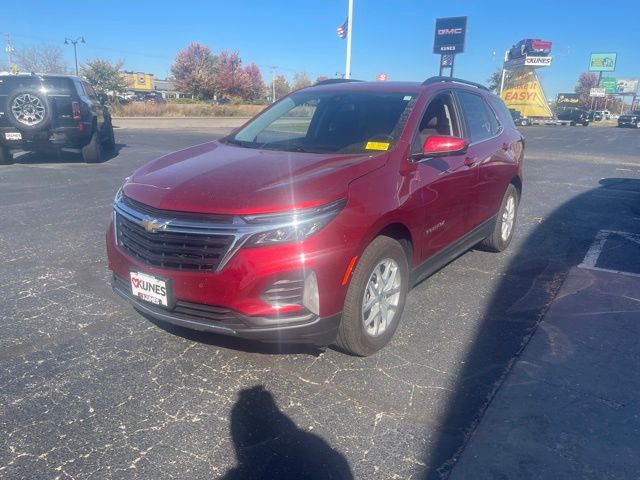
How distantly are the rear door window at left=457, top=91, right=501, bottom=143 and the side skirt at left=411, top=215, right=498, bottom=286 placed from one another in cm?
87

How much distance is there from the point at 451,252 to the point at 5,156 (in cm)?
1104

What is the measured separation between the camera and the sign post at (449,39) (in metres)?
54.8

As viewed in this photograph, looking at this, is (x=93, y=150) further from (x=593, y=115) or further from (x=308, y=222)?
(x=593, y=115)

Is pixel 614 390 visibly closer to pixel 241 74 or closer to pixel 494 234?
pixel 494 234

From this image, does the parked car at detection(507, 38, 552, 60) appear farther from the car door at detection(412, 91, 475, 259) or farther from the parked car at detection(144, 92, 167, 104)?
the car door at detection(412, 91, 475, 259)

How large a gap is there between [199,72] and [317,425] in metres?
62.3

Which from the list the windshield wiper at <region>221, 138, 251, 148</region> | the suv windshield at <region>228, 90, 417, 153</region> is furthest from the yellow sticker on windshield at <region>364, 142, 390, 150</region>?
the windshield wiper at <region>221, 138, 251, 148</region>

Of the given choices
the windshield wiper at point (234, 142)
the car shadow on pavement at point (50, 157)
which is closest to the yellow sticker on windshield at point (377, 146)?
the windshield wiper at point (234, 142)

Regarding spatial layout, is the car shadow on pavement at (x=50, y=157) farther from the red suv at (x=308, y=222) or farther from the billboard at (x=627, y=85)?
the billboard at (x=627, y=85)

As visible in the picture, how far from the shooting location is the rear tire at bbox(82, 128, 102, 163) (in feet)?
37.7

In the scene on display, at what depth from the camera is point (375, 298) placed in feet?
10.5

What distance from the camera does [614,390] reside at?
294 cm

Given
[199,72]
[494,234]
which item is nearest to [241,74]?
[199,72]

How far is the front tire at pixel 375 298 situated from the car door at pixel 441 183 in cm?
41
